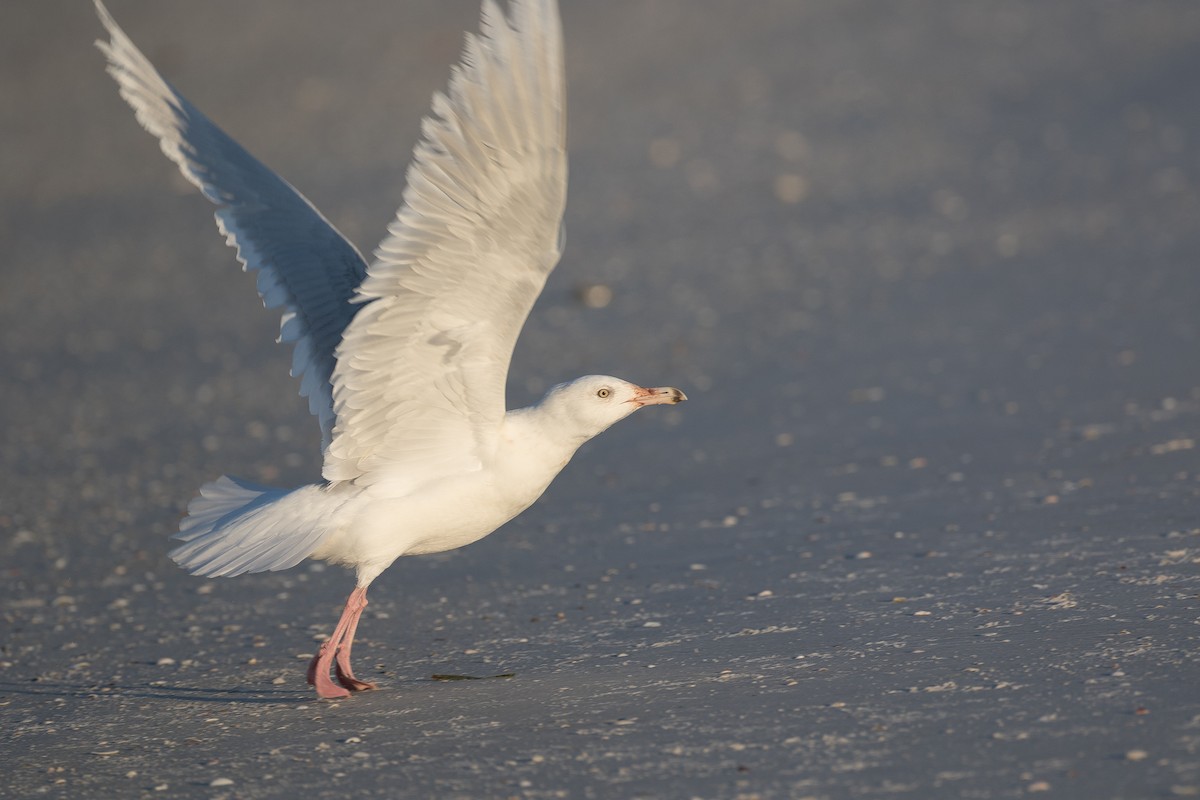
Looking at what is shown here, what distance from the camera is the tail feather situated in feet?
19.0

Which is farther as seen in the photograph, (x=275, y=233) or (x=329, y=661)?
(x=275, y=233)

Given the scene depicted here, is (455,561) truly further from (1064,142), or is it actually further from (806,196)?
(1064,142)

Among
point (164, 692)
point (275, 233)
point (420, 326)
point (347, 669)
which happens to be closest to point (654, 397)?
point (420, 326)

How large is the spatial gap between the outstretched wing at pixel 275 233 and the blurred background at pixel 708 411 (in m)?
1.35

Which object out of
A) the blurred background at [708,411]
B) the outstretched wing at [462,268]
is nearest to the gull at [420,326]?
the outstretched wing at [462,268]

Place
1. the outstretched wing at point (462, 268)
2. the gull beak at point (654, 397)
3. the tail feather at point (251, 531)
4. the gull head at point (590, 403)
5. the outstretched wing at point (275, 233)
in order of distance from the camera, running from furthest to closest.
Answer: the outstretched wing at point (275, 233), the gull beak at point (654, 397), the gull head at point (590, 403), the tail feather at point (251, 531), the outstretched wing at point (462, 268)

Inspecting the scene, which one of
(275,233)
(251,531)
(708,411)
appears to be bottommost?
(251,531)

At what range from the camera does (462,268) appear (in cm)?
543

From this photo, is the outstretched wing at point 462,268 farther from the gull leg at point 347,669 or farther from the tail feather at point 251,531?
the gull leg at point 347,669

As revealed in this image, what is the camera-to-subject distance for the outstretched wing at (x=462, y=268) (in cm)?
505

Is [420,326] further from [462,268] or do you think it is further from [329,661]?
[329,661]

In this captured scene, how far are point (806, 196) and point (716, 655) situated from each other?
10.0 meters

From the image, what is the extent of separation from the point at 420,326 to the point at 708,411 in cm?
486

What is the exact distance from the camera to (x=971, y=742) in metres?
4.61
